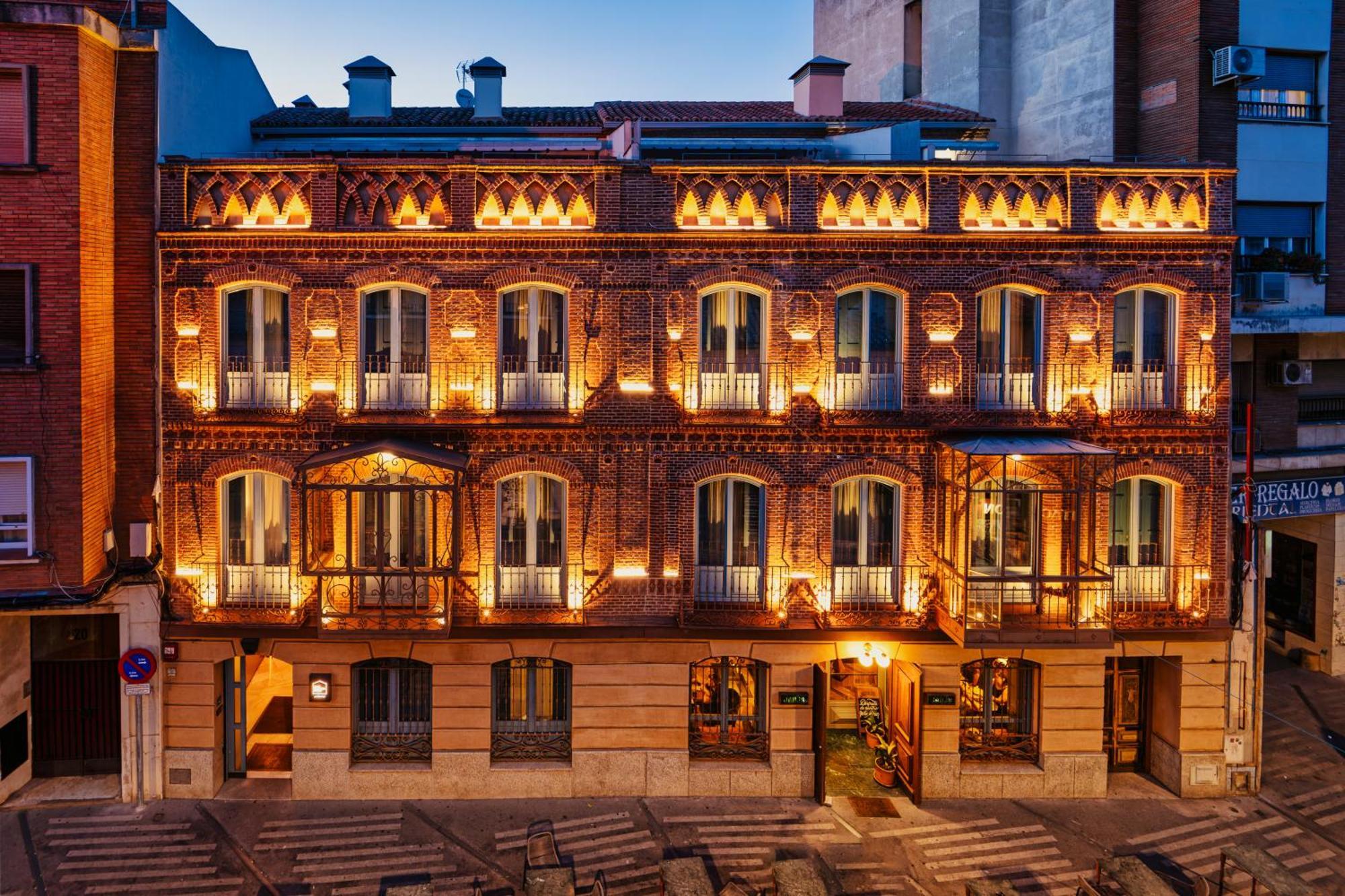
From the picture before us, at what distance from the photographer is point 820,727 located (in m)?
15.4

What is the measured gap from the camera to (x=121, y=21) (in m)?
15.3

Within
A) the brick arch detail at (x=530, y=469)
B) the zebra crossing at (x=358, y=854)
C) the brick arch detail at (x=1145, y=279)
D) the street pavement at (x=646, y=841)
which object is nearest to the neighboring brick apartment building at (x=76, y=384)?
the street pavement at (x=646, y=841)

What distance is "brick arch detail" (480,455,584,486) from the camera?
15.3 meters

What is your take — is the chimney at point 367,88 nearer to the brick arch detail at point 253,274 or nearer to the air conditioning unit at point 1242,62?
the brick arch detail at point 253,274

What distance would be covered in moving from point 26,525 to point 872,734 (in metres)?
16.8

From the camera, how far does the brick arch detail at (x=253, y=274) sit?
50.1ft

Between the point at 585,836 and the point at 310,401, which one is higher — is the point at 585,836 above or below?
below

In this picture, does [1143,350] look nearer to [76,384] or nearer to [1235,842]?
[1235,842]

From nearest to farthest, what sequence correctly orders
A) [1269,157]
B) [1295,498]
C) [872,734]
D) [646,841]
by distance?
[646,841] < [872,734] < [1295,498] < [1269,157]

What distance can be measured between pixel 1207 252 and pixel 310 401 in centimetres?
1777

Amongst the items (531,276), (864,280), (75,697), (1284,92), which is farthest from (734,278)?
(75,697)

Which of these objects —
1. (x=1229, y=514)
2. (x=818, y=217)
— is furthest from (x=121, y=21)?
(x=1229, y=514)

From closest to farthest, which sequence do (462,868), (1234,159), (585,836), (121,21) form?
(462,868) < (585,836) < (121,21) < (1234,159)

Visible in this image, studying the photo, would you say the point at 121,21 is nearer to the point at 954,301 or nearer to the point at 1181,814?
the point at 954,301
